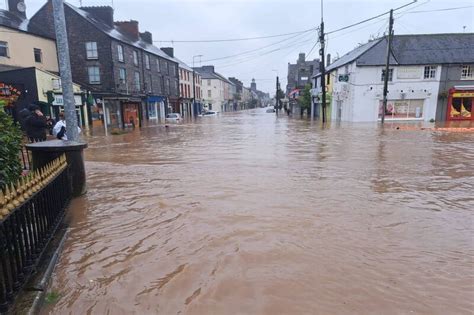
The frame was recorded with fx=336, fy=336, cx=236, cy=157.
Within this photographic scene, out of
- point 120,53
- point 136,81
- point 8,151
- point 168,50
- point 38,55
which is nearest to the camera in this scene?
point 8,151

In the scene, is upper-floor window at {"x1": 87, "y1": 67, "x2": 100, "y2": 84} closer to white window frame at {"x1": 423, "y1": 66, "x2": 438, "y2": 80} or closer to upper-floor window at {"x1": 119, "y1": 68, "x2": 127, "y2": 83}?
upper-floor window at {"x1": 119, "y1": 68, "x2": 127, "y2": 83}

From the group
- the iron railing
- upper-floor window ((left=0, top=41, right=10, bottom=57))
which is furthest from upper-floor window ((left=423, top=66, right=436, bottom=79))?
upper-floor window ((left=0, top=41, right=10, bottom=57))

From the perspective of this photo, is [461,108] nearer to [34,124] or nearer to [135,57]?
[34,124]

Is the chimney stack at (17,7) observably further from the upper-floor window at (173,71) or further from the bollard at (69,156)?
the bollard at (69,156)

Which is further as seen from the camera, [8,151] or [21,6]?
[21,6]

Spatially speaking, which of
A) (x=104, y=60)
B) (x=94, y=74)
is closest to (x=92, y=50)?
(x=104, y=60)

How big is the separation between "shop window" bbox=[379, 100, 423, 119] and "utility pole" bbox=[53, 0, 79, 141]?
30.4 meters

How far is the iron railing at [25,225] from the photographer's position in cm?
282

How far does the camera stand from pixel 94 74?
34.4 meters

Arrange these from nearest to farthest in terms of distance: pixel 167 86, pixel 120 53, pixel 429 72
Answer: pixel 429 72
pixel 120 53
pixel 167 86

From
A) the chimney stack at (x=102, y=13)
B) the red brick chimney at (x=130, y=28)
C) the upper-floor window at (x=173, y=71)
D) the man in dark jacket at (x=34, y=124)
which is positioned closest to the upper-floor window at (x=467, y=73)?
the man in dark jacket at (x=34, y=124)

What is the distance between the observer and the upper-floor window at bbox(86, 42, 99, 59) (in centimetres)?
3369

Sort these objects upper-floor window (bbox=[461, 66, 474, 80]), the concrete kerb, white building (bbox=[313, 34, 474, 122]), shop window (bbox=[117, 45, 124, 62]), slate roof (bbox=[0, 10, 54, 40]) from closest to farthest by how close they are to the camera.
→ the concrete kerb
slate roof (bbox=[0, 10, 54, 40])
upper-floor window (bbox=[461, 66, 474, 80])
white building (bbox=[313, 34, 474, 122])
shop window (bbox=[117, 45, 124, 62])

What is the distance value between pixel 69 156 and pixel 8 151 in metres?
1.81
